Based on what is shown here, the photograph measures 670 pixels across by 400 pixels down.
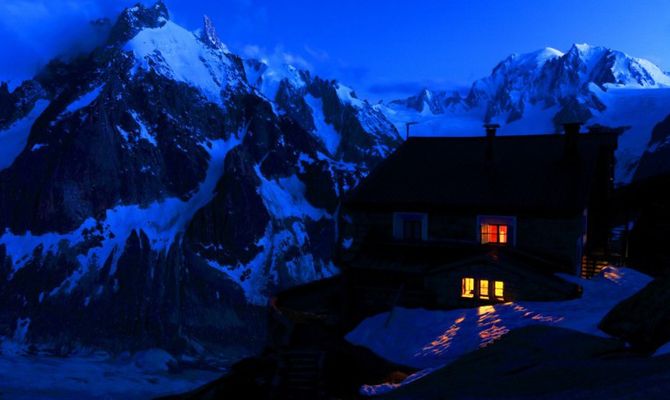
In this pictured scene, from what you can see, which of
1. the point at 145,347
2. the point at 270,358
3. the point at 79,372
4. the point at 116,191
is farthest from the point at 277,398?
the point at 116,191

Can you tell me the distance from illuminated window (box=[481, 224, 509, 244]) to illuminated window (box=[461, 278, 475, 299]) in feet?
11.8

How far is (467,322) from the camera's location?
17688mm

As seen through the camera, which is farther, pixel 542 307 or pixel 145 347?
pixel 145 347

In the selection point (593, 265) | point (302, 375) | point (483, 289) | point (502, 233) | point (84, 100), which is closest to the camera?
point (302, 375)

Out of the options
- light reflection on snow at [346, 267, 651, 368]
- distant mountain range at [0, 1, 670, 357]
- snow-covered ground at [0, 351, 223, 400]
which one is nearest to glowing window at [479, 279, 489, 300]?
light reflection on snow at [346, 267, 651, 368]

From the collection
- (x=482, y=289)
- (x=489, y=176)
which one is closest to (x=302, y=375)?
(x=482, y=289)

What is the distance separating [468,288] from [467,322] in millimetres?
4716

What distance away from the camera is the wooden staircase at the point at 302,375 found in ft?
59.3

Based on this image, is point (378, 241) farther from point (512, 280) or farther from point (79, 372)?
point (79, 372)

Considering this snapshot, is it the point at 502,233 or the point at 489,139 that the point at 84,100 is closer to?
the point at 489,139

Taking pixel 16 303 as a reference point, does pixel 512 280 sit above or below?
above

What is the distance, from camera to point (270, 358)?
19562 mm

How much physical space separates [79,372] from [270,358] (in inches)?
4610

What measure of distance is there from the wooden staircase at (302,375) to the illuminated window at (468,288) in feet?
21.0
